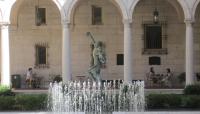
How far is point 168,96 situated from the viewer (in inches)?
860

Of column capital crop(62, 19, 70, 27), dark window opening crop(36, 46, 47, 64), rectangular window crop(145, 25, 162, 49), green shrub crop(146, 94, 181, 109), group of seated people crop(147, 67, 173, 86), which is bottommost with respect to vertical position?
green shrub crop(146, 94, 181, 109)

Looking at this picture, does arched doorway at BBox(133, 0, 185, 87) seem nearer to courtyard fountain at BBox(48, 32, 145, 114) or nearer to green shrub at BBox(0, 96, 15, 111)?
courtyard fountain at BBox(48, 32, 145, 114)

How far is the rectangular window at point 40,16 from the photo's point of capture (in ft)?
104

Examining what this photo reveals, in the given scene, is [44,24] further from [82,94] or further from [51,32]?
[82,94]

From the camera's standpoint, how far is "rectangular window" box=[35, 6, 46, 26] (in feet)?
104

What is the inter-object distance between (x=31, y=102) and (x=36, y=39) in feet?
34.6

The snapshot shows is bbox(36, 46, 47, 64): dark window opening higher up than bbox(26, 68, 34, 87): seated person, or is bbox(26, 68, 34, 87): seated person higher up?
bbox(36, 46, 47, 64): dark window opening

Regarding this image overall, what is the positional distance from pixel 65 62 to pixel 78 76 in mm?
4027

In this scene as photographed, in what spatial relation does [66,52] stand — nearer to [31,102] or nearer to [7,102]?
[31,102]

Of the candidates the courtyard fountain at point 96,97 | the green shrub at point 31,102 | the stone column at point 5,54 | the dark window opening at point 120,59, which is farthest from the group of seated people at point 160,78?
the green shrub at point 31,102

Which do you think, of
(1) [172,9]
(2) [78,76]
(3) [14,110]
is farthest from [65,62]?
(1) [172,9]

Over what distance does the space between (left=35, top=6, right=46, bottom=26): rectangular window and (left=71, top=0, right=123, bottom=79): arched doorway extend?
2.06 meters

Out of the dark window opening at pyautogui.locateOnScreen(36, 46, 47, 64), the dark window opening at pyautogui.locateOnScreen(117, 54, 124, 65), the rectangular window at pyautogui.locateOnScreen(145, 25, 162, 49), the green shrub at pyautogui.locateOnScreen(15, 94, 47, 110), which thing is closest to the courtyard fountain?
the green shrub at pyautogui.locateOnScreen(15, 94, 47, 110)

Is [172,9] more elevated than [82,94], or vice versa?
[172,9]
